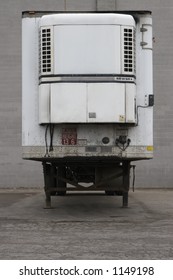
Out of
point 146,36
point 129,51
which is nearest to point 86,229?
point 129,51

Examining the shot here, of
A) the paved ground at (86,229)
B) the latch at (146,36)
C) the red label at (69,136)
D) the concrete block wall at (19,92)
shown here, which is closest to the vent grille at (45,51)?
the red label at (69,136)

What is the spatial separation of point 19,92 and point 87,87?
854 cm

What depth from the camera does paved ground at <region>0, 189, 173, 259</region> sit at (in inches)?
283

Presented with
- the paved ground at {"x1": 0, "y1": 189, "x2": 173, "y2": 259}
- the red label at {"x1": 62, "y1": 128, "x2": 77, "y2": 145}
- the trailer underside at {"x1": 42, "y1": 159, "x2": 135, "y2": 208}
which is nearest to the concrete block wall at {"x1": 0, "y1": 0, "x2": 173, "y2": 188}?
the paved ground at {"x1": 0, "y1": 189, "x2": 173, "y2": 259}

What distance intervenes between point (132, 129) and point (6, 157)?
8687 mm

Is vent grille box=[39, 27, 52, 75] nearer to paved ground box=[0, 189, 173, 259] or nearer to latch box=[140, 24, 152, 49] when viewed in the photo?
latch box=[140, 24, 152, 49]

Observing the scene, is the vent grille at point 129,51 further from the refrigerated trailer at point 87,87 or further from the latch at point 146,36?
the latch at point 146,36

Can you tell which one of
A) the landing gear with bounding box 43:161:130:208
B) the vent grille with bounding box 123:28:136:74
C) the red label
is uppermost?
the vent grille with bounding box 123:28:136:74

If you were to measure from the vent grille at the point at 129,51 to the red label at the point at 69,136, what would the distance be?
62.0 inches

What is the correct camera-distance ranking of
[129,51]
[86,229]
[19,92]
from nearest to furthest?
[86,229], [129,51], [19,92]

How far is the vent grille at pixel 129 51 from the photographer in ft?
34.1

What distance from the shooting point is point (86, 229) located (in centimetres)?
927

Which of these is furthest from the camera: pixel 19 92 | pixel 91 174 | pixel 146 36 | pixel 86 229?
pixel 19 92

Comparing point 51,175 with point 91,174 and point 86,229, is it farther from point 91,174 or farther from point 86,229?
point 86,229
